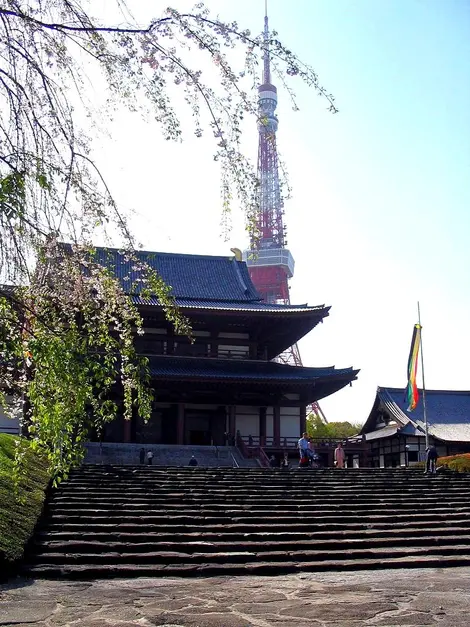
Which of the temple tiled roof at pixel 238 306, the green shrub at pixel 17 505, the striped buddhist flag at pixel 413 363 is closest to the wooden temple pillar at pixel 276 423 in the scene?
the temple tiled roof at pixel 238 306

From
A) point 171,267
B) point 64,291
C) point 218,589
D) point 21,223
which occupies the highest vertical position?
point 171,267

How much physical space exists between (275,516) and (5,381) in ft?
22.5

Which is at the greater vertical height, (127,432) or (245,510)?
(127,432)

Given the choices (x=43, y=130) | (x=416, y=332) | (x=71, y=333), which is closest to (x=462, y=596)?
(x=71, y=333)

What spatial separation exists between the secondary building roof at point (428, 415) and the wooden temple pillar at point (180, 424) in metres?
12.8

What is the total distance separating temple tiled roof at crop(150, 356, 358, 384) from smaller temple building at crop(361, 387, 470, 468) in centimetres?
447

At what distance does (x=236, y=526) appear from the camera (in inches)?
363

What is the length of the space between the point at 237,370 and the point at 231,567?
19.1m

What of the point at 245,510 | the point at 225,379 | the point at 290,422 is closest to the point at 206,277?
the point at 225,379

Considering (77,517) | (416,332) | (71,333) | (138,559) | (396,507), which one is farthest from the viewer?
(416,332)

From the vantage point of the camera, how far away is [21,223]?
412 cm

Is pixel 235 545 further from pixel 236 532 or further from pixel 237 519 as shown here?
pixel 237 519

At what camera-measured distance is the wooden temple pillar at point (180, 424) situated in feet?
81.7

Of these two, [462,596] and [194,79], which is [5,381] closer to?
[194,79]
